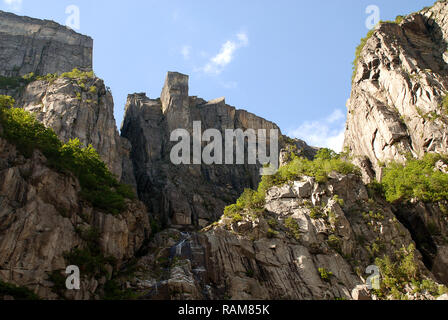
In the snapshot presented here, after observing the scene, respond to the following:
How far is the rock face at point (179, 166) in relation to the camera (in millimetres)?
56938

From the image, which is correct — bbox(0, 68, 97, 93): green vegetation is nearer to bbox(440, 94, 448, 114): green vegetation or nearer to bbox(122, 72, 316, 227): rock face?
bbox(122, 72, 316, 227): rock face

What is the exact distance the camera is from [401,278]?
3522cm

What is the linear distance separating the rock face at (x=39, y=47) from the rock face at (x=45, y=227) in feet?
132

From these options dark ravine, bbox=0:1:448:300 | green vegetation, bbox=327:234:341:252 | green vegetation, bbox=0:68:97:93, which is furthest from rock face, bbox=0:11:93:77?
green vegetation, bbox=327:234:341:252

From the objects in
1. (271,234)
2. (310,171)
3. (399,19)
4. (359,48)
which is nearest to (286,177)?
(310,171)

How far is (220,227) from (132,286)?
1110 centimetres

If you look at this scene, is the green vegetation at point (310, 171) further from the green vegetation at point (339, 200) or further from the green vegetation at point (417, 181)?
the green vegetation at point (417, 181)

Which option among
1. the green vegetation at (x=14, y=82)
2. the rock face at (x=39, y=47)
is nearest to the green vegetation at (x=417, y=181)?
the green vegetation at (x=14, y=82)

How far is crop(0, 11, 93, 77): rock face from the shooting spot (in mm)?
68812

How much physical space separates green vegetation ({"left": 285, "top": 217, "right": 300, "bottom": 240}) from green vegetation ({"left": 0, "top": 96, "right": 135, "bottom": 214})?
1457 centimetres

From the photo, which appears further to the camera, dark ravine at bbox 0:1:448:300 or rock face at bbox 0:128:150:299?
dark ravine at bbox 0:1:448:300

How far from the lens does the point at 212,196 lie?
6184cm

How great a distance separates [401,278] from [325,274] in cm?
593

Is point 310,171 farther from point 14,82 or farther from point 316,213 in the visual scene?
point 14,82
